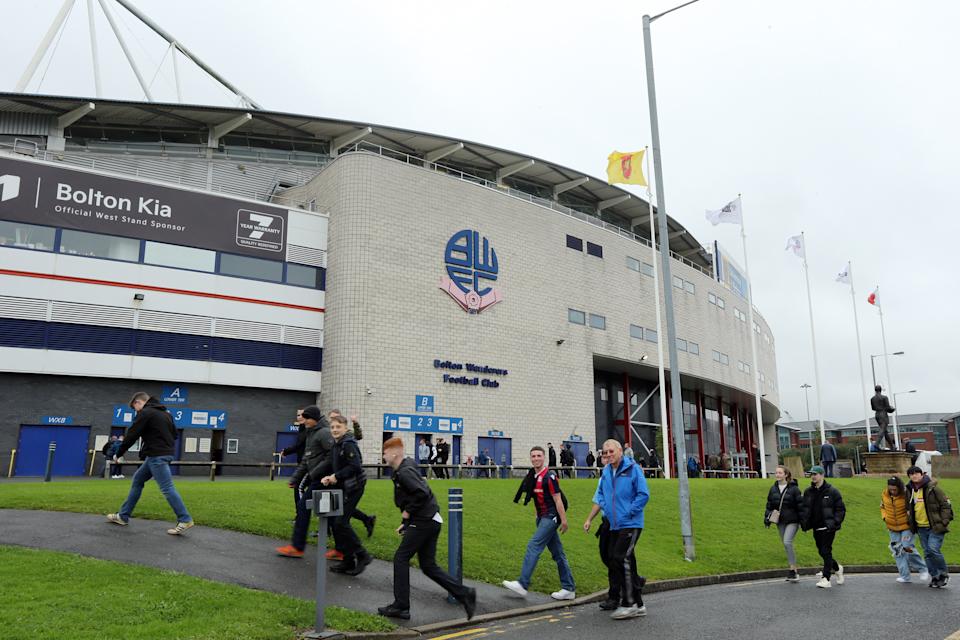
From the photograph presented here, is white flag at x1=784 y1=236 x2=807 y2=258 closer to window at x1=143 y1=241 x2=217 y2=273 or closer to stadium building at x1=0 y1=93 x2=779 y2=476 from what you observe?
stadium building at x1=0 y1=93 x2=779 y2=476

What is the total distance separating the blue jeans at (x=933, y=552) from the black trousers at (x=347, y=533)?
8.42 m

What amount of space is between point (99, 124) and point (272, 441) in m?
18.2

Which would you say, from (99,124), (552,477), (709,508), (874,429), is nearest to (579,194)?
(99,124)

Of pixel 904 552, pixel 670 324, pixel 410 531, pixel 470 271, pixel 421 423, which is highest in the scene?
pixel 470 271

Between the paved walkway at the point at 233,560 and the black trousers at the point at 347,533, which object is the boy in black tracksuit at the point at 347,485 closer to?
the black trousers at the point at 347,533

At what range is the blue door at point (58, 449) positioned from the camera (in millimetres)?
25812

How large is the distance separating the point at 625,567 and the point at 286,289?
2485 cm

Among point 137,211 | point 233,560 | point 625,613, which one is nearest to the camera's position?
point 625,613

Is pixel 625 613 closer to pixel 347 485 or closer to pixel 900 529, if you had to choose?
pixel 347 485

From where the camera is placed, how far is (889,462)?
31.9 m

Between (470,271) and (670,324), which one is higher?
(470,271)

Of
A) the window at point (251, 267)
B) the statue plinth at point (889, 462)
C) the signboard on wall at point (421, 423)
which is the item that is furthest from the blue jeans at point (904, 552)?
the window at point (251, 267)

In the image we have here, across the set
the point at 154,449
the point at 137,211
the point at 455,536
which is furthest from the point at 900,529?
the point at 137,211

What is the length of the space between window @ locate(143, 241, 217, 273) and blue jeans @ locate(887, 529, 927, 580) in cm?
2533
